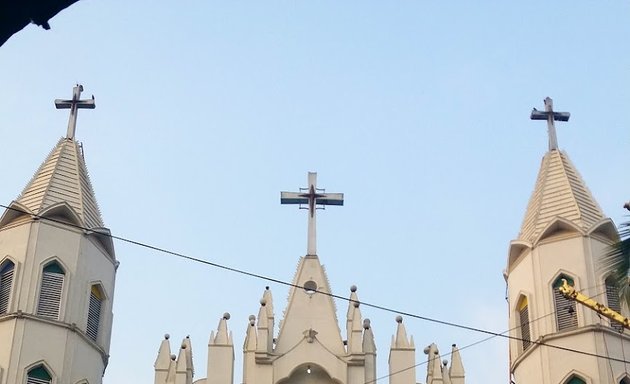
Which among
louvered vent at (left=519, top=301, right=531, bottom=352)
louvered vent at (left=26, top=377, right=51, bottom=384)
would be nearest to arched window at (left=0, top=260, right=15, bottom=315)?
louvered vent at (left=26, top=377, right=51, bottom=384)

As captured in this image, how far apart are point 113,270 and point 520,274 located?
8.78 metres

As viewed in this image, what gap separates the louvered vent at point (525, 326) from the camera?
24.6m

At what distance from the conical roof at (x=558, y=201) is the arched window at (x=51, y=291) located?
980cm

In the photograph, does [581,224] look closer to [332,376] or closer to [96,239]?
[332,376]

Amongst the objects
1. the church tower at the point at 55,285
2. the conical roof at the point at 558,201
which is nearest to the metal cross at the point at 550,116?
the conical roof at the point at 558,201

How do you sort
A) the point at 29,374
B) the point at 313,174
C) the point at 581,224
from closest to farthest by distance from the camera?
1. the point at 29,374
2. the point at 581,224
3. the point at 313,174

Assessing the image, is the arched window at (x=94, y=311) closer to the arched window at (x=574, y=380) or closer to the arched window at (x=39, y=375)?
the arched window at (x=39, y=375)

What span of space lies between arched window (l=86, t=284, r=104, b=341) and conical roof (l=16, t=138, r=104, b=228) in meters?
1.44

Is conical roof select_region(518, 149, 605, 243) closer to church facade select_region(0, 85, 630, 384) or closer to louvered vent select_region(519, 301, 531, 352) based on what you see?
church facade select_region(0, 85, 630, 384)

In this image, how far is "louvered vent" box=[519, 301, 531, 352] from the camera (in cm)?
2458

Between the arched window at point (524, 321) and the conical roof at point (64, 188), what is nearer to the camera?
the arched window at point (524, 321)

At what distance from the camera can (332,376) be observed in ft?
77.4

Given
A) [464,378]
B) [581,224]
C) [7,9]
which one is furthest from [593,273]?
[7,9]

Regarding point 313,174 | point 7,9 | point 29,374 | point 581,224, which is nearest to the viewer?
point 7,9
